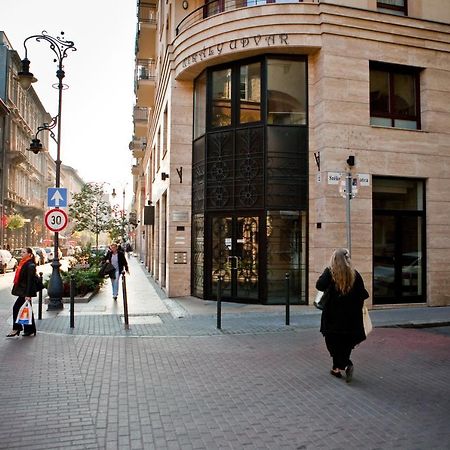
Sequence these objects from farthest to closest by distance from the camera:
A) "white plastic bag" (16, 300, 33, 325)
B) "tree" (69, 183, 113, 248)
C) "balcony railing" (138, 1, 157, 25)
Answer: "tree" (69, 183, 113, 248) → "balcony railing" (138, 1, 157, 25) → "white plastic bag" (16, 300, 33, 325)

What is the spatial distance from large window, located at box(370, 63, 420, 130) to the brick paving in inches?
253

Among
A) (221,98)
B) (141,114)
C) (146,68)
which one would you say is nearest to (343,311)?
(221,98)

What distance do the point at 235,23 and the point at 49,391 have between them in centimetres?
1093

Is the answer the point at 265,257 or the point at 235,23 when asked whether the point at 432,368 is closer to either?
the point at 265,257

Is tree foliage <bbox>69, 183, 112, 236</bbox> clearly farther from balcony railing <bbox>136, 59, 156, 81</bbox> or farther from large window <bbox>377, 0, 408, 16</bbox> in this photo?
large window <bbox>377, 0, 408, 16</bbox>

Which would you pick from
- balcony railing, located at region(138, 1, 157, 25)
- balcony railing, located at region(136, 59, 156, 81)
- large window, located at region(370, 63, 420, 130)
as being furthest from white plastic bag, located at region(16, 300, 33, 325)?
balcony railing, located at region(138, 1, 157, 25)

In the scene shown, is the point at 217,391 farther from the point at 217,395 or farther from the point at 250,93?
the point at 250,93

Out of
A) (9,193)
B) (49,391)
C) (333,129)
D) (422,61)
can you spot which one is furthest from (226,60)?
(9,193)

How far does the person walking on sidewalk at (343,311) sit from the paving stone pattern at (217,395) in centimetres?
36

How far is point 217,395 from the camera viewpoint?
5652mm

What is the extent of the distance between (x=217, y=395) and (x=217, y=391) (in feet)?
0.51

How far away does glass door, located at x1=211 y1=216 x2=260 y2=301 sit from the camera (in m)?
13.2

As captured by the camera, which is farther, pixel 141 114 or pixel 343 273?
pixel 141 114

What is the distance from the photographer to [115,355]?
754 centimetres
